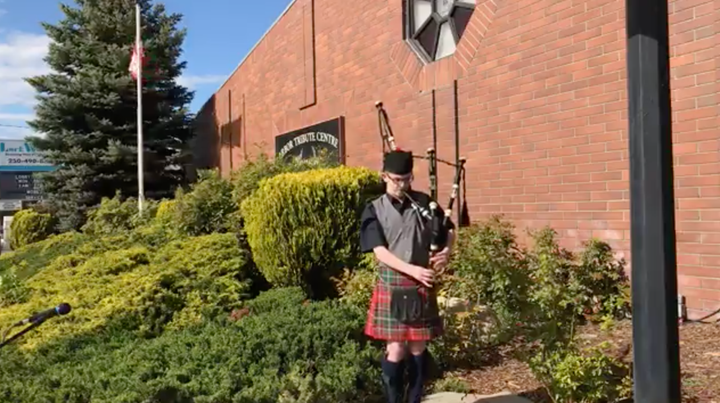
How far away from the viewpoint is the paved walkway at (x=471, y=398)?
4000 mm

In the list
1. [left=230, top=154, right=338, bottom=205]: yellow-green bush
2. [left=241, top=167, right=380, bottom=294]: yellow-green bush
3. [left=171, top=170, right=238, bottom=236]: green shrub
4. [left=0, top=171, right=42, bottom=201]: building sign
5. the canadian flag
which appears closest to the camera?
[left=241, top=167, right=380, bottom=294]: yellow-green bush

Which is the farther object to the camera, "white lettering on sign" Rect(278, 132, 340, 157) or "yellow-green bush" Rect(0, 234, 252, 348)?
"white lettering on sign" Rect(278, 132, 340, 157)

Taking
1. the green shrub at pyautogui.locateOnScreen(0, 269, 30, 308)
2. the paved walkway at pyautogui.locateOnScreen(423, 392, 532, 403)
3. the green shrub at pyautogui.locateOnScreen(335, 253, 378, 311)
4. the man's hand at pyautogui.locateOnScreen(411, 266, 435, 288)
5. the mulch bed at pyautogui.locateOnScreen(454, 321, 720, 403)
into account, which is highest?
the man's hand at pyautogui.locateOnScreen(411, 266, 435, 288)

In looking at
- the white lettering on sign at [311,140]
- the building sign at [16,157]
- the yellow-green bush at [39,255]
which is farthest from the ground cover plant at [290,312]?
the building sign at [16,157]

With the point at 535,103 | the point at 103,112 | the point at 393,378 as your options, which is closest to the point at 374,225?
the point at 393,378

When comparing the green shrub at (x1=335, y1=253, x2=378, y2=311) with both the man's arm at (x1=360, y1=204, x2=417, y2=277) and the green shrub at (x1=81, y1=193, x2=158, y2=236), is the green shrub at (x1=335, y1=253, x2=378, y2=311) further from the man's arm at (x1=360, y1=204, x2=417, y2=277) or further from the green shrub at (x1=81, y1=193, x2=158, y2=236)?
the green shrub at (x1=81, y1=193, x2=158, y2=236)

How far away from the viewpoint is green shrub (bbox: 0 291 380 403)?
3.80m

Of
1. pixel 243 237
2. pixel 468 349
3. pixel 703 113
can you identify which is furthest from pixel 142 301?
pixel 703 113

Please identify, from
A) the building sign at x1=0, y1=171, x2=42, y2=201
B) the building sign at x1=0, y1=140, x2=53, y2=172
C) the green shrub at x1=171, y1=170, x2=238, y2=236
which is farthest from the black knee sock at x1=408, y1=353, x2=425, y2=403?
the building sign at x1=0, y1=171, x2=42, y2=201

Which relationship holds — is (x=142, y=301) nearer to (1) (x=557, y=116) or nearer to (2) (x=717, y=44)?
(1) (x=557, y=116)

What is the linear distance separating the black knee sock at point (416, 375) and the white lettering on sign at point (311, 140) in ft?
23.8

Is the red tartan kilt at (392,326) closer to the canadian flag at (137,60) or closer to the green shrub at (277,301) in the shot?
the green shrub at (277,301)

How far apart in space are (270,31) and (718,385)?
37.8ft

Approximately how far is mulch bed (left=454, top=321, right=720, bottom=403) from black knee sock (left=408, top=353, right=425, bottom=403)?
0.74 meters
